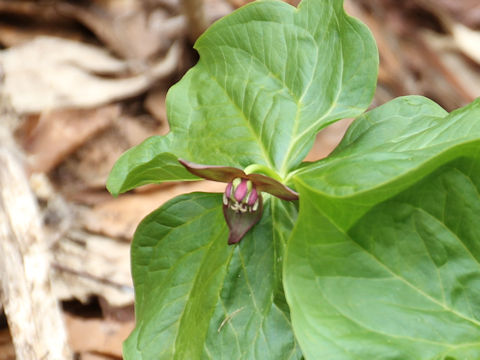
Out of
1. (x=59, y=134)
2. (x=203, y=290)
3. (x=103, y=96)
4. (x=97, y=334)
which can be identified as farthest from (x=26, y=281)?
(x=103, y=96)

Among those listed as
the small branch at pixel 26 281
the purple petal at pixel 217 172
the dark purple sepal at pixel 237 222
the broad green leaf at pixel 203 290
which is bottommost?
the small branch at pixel 26 281

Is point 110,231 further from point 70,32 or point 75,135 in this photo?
point 70,32

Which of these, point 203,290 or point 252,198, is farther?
point 203,290

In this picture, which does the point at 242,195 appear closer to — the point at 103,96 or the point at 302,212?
the point at 302,212

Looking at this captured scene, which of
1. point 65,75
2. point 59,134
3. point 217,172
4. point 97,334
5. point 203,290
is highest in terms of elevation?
point 217,172

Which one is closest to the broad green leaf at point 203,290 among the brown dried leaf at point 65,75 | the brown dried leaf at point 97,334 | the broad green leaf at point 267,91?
the broad green leaf at point 267,91

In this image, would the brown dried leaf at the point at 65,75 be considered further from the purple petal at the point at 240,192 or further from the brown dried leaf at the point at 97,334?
the purple petal at the point at 240,192

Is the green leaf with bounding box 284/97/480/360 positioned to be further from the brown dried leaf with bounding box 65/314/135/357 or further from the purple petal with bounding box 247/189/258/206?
the brown dried leaf with bounding box 65/314/135/357

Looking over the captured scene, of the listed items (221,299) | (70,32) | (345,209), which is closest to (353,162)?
(345,209)
